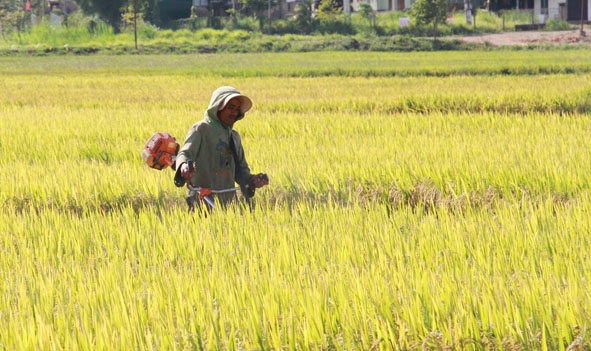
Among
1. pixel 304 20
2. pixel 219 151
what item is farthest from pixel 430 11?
pixel 219 151

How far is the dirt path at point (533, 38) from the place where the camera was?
113 ft

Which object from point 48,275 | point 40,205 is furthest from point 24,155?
point 48,275

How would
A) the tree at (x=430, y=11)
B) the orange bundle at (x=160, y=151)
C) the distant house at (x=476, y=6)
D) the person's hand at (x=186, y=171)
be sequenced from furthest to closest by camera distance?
the distant house at (x=476, y=6), the tree at (x=430, y=11), the orange bundle at (x=160, y=151), the person's hand at (x=186, y=171)

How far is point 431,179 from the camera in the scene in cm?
495

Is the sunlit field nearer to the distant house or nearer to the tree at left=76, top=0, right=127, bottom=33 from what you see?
the distant house

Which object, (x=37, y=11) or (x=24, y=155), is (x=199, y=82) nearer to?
(x=24, y=155)

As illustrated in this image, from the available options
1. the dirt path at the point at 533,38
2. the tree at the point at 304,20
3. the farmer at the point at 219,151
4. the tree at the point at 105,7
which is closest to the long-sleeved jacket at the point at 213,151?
the farmer at the point at 219,151

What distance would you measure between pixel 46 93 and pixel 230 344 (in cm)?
1442

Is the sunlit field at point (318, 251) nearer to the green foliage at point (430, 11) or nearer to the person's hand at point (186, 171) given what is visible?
the person's hand at point (186, 171)

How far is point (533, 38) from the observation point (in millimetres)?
35781

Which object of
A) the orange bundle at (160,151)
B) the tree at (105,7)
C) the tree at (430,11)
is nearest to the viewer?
the orange bundle at (160,151)

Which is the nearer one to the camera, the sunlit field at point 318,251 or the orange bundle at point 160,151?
the sunlit field at point 318,251

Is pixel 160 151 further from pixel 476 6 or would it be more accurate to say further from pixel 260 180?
pixel 476 6

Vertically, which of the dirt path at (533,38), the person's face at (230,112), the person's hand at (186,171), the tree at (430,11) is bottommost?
the person's hand at (186,171)
